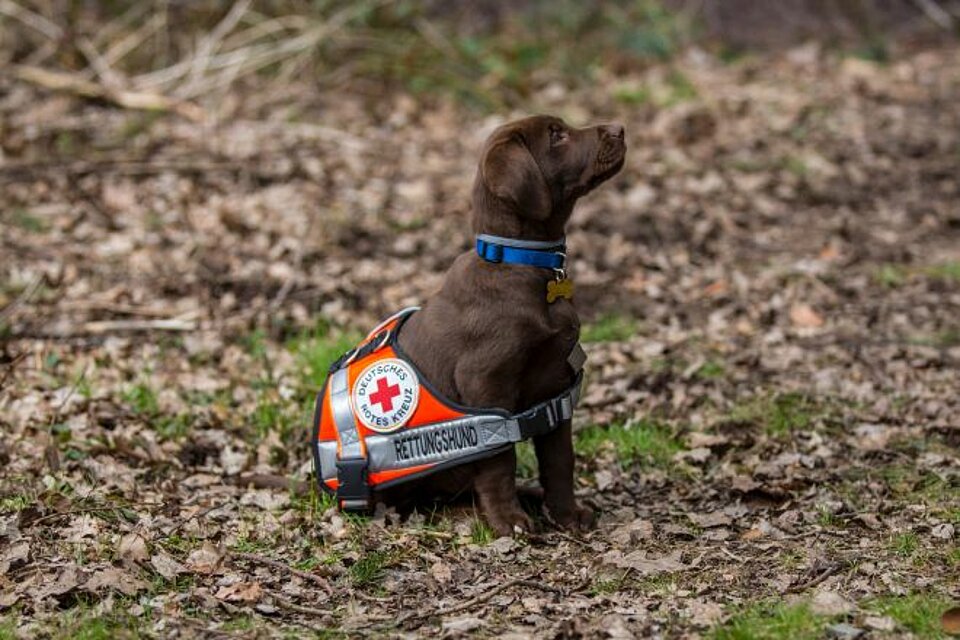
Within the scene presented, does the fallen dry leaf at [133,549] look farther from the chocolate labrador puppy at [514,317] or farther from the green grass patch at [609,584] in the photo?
the green grass patch at [609,584]

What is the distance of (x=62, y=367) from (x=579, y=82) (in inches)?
305

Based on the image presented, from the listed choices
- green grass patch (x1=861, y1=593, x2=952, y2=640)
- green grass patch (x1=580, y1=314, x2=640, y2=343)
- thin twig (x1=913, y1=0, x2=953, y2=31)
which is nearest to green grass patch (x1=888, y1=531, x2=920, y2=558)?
green grass patch (x1=861, y1=593, x2=952, y2=640)

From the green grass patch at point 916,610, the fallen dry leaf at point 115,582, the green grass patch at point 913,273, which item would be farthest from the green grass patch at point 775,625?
the green grass patch at point 913,273

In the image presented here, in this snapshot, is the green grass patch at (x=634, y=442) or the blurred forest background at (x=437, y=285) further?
the green grass patch at (x=634, y=442)

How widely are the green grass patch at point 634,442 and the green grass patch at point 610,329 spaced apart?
4.08 ft

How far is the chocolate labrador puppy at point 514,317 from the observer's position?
15.4 feet

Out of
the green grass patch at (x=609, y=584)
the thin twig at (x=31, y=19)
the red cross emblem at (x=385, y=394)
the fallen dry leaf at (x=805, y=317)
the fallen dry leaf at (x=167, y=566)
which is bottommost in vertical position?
the green grass patch at (x=609, y=584)

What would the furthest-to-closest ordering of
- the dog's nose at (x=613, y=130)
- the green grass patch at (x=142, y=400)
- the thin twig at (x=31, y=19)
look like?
the thin twig at (x=31, y=19) → the green grass patch at (x=142, y=400) → the dog's nose at (x=613, y=130)

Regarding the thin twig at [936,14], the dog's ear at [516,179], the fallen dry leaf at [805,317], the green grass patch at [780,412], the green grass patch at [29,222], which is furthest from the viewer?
the thin twig at [936,14]

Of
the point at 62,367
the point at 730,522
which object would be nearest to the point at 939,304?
the point at 730,522

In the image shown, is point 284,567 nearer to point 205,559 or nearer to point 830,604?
point 205,559

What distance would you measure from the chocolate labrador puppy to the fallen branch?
6.80 metres

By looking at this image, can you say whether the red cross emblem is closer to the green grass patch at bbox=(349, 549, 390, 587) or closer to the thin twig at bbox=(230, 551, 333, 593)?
the green grass patch at bbox=(349, 549, 390, 587)

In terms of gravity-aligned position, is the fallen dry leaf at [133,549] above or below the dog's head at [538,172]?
below
